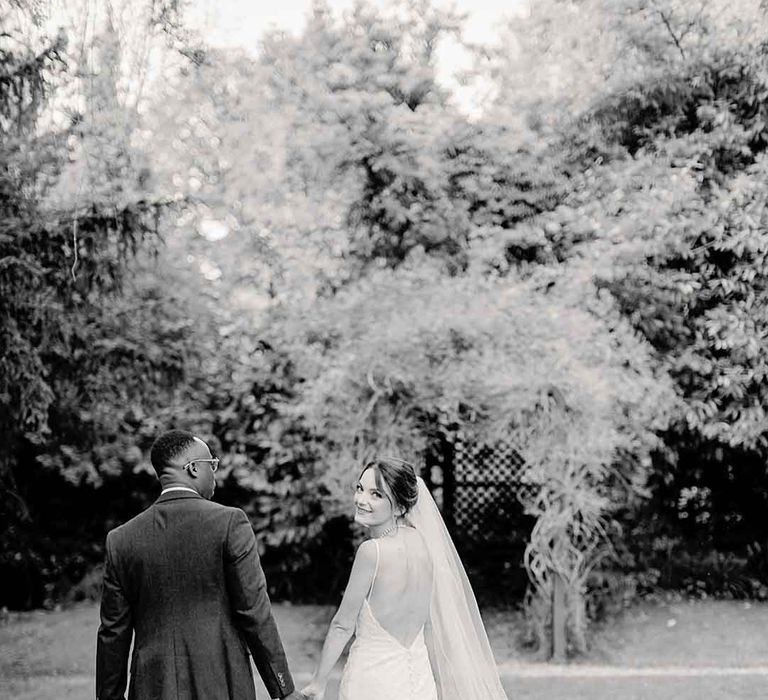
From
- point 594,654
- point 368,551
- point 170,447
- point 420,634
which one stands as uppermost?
point 170,447

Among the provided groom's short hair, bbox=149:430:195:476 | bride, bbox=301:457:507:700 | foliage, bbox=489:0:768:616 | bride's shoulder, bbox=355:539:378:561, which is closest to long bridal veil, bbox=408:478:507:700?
bride, bbox=301:457:507:700

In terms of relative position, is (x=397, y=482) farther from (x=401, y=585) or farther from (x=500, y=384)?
(x=500, y=384)

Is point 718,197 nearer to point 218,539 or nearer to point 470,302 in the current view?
point 470,302

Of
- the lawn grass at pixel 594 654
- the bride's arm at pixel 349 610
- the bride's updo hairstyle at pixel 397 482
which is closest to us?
the bride's arm at pixel 349 610

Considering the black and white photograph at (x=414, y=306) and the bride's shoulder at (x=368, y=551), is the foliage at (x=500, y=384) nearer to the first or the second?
the black and white photograph at (x=414, y=306)

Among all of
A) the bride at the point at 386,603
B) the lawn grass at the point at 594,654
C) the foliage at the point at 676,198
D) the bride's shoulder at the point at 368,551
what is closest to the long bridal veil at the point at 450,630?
the bride at the point at 386,603

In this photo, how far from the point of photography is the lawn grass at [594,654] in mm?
7543

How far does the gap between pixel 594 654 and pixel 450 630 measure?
16.0 ft

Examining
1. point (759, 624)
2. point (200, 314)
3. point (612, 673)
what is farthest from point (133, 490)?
point (759, 624)

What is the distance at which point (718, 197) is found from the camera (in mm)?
9148

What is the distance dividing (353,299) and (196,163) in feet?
13.1

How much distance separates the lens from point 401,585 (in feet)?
12.4

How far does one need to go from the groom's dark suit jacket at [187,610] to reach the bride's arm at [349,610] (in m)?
0.15

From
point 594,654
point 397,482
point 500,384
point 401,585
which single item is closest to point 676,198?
point 500,384
